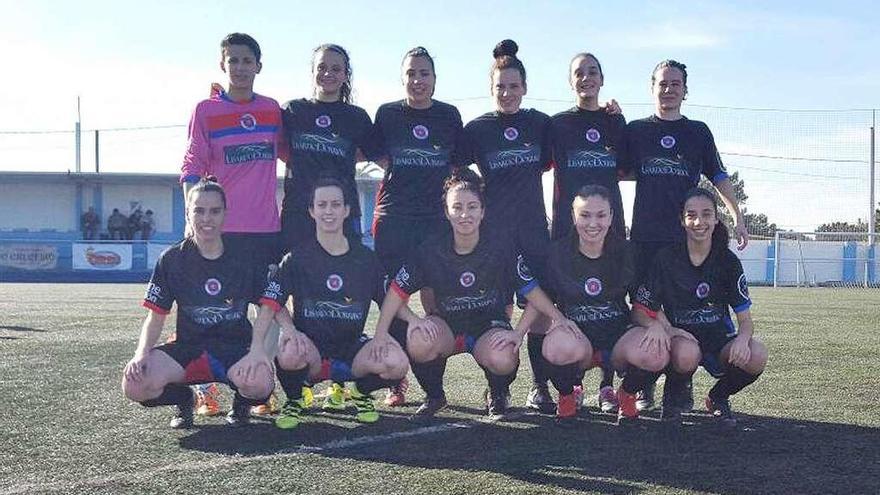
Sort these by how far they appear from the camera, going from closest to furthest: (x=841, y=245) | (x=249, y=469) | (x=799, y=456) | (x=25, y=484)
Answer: (x=25, y=484) < (x=249, y=469) < (x=799, y=456) < (x=841, y=245)

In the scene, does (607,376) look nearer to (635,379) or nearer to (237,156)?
(635,379)

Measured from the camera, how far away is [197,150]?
468 cm

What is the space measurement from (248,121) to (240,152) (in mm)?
177

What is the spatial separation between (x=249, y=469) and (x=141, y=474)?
383 millimetres

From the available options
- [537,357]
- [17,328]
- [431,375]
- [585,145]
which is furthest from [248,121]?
[17,328]

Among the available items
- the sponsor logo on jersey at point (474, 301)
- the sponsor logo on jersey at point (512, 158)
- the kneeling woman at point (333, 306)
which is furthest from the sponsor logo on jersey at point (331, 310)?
the sponsor logo on jersey at point (512, 158)

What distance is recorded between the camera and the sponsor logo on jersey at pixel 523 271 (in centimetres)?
448

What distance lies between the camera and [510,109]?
500cm

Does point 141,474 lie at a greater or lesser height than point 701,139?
lesser

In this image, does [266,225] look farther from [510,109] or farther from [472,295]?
[510,109]

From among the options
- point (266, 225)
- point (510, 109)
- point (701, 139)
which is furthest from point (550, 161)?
point (266, 225)

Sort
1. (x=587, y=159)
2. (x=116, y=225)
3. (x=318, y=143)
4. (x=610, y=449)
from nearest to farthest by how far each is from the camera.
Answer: (x=610, y=449)
(x=318, y=143)
(x=587, y=159)
(x=116, y=225)

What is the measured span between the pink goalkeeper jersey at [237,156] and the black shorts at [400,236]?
584 millimetres

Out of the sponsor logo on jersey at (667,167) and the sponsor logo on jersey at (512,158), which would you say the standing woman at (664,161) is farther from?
the sponsor logo on jersey at (512,158)
